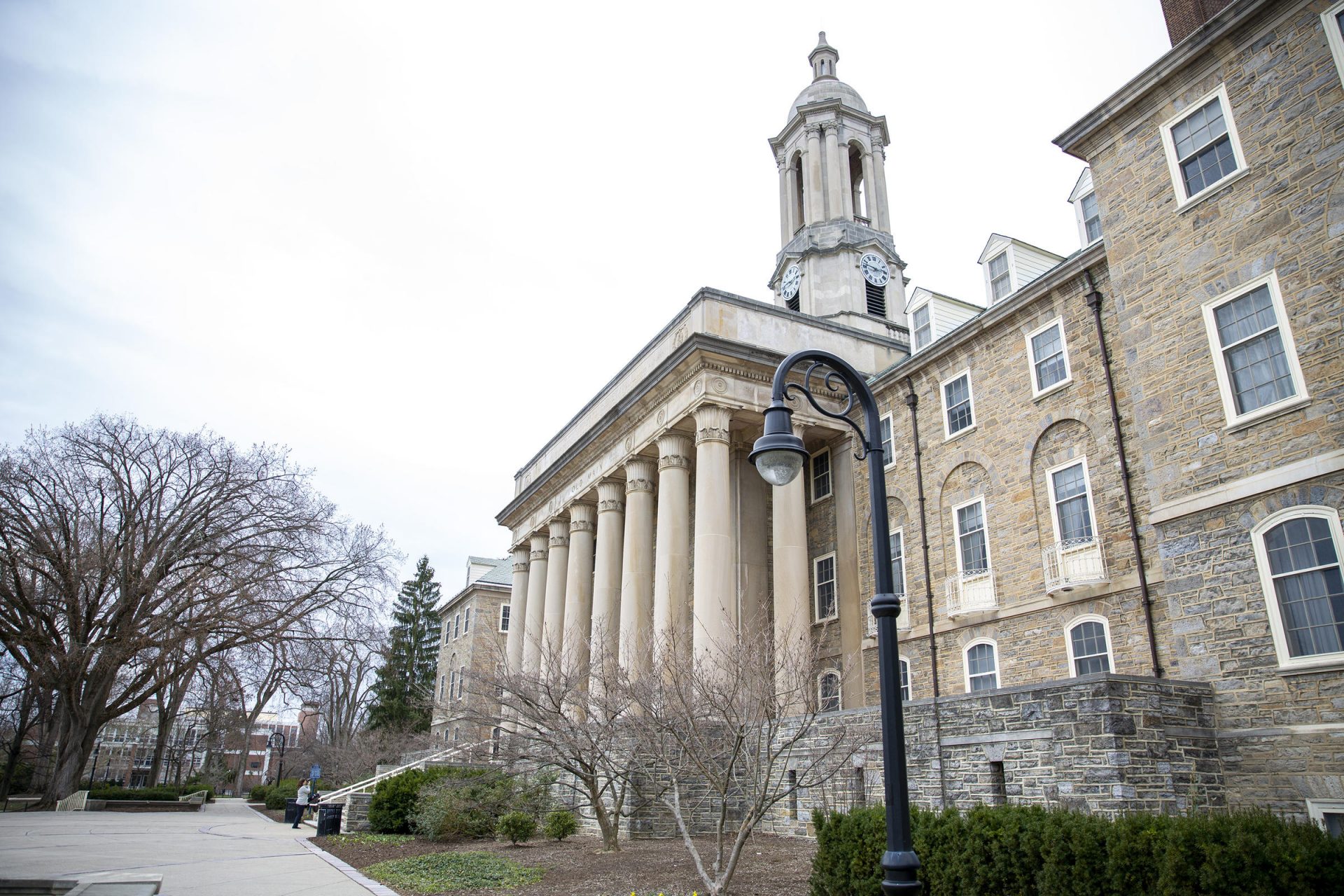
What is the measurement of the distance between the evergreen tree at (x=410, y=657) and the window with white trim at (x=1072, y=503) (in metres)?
46.8

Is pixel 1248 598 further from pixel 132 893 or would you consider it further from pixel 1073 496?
pixel 132 893

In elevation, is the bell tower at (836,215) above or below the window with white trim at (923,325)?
above

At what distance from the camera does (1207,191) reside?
54.0 feet

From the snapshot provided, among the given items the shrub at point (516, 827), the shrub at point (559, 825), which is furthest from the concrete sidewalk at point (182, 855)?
the shrub at point (559, 825)

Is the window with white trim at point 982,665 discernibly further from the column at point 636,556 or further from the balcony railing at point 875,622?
the column at point 636,556

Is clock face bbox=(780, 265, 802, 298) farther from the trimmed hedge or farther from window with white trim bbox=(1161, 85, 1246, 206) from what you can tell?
the trimmed hedge

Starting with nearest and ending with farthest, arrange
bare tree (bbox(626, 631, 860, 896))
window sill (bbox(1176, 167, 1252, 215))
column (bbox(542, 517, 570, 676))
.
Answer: bare tree (bbox(626, 631, 860, 896)) → window sill (bbox(1176, 167, 1252, 215)) → column (bbox(542, 517, 570, 676))

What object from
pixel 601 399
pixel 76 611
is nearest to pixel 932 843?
pixel 601 399

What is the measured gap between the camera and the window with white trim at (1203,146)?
16281 millimetres

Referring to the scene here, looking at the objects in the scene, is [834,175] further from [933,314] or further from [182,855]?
[182,855]

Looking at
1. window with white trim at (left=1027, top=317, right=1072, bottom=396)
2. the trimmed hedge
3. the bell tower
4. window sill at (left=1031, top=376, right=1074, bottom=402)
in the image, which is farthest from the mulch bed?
the bell tower

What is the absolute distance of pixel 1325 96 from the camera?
14.8 m

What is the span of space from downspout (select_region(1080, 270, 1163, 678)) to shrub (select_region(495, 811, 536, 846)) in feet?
46.3

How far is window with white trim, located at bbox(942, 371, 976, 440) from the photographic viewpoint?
24.5 m
